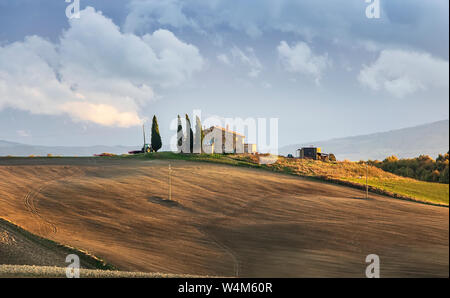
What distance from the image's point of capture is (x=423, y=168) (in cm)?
668

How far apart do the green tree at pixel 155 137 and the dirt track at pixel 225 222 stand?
20.2 meters

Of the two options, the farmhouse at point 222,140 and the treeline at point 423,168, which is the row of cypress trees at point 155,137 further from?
the treeline at point 423,168

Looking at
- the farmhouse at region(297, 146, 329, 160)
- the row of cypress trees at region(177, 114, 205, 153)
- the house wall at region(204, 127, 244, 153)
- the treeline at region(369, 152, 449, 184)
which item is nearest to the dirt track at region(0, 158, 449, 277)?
the treeline at region(369, 152, 449, 184)

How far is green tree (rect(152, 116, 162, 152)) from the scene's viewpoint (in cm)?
5222

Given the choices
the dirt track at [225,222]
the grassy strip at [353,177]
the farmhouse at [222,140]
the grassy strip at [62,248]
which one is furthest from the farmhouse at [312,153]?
the grassy strip at [62,248]

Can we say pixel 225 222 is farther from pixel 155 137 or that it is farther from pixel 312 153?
pixel 155 137

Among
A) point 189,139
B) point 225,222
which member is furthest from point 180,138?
point 225,222

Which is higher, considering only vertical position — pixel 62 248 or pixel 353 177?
pixel 353 177

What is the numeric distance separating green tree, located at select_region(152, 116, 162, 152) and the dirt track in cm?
2024

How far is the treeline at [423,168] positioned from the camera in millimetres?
5641

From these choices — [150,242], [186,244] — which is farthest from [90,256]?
[186,244]

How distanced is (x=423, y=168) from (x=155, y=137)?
48.8 m
